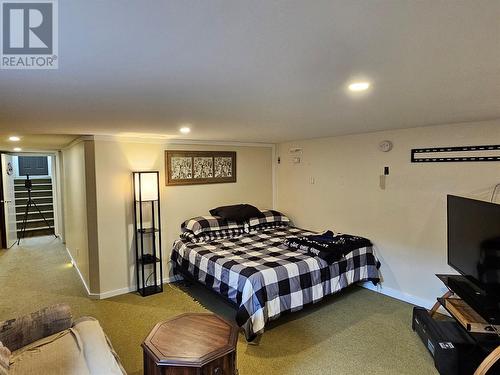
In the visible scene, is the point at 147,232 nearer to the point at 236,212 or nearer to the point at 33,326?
the point at 236,212

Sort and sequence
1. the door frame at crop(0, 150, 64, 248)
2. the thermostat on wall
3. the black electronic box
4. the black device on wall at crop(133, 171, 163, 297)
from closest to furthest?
1. the black electronic box
2. the thermostat on wall
3. the black device on wall at crop(133, 171, 163, 297)
4. the door frame at crop(0, 150, 64, 248)

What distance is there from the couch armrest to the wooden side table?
707 millimetres

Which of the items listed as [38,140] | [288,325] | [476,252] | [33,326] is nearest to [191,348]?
[33,326]

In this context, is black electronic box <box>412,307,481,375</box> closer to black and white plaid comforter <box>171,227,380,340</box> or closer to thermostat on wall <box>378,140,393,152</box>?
black and white plaid comforter <box>171,227,380,340</box>

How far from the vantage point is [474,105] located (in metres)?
2.24

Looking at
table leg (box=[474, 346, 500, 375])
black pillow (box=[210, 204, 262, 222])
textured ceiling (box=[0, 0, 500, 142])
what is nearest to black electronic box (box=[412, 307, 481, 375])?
table leg (box=[474, 346, 500, 375])

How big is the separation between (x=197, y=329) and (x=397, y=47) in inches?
76.6

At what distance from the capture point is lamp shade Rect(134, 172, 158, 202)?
3809mm

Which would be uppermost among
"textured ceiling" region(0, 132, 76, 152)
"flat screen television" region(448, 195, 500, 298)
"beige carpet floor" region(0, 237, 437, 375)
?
"textured ceiling" region(0, 132, 76, 152)

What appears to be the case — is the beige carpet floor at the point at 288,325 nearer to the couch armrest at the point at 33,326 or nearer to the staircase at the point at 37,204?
the couch armrest at the point at 33,326

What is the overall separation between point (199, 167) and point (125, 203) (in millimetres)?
1155

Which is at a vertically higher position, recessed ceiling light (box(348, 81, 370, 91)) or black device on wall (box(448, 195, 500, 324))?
recessed ceiling light (box(348, 81, 370, 91))

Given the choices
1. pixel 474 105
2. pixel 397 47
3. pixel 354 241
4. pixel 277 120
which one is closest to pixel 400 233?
pixel 354 241

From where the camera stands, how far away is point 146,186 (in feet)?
12.6
